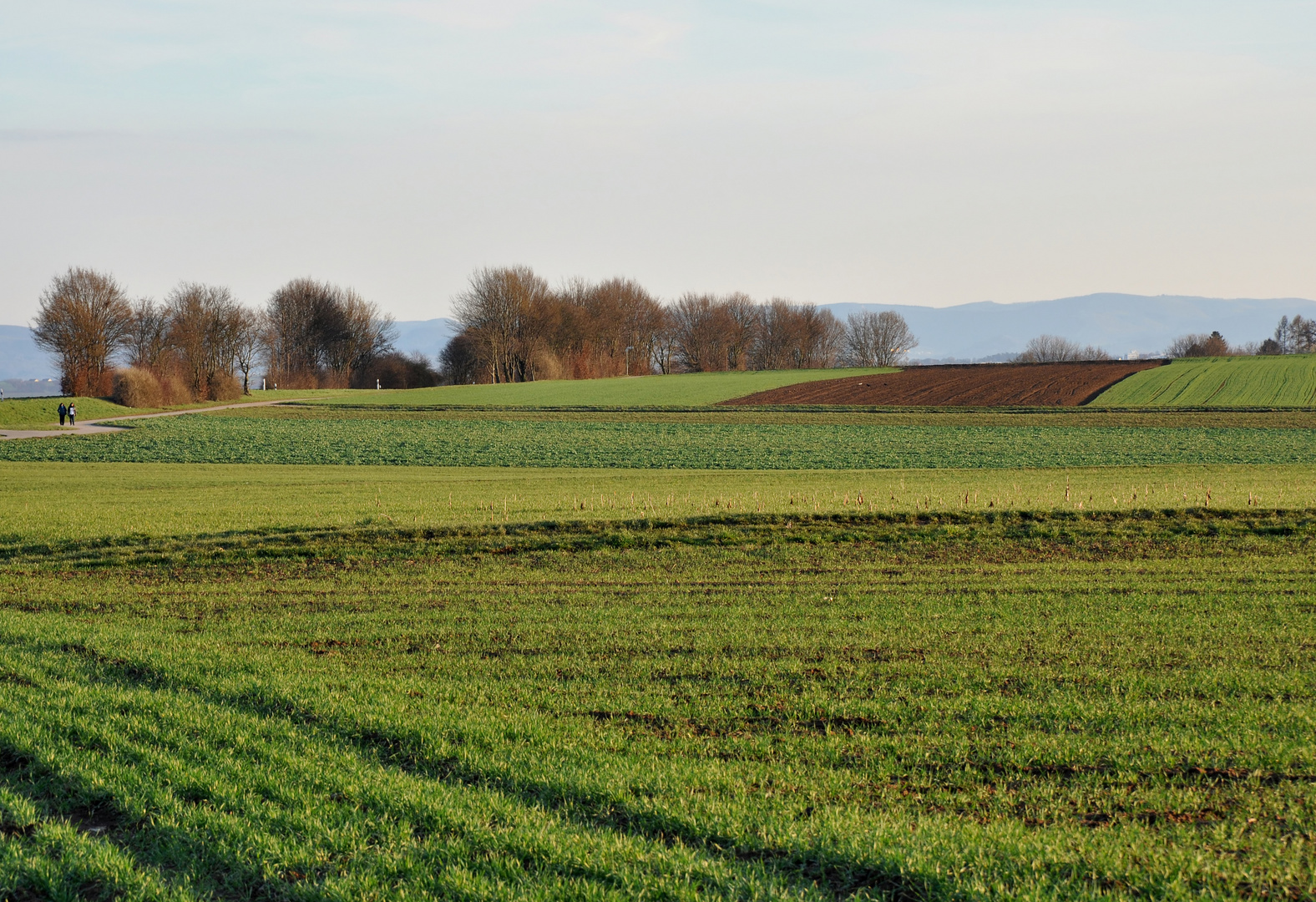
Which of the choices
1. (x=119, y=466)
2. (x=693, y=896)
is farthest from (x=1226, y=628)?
(x=119, y=466)

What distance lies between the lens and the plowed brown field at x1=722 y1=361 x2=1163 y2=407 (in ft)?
230

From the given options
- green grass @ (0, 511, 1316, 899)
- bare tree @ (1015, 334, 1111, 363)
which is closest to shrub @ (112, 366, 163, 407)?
green grass @ (0, 511, 1316, 899)

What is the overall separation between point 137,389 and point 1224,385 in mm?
86524

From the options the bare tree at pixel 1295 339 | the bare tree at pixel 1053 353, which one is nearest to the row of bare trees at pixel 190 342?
the bare tree at pixel 1053 353

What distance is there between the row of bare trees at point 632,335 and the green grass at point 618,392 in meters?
17.4

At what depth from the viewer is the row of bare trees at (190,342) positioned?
262ft

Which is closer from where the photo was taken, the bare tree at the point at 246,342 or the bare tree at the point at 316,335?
the bare tree at the point at 246,342

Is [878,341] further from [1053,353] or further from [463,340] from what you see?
[463,340]

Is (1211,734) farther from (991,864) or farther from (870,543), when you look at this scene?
(870,543)

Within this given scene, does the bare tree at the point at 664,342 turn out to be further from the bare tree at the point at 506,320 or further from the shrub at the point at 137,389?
the shrub at the point at 137,389

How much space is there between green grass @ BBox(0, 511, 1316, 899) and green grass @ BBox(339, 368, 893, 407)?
59.9 m

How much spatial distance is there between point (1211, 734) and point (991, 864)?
3434mm

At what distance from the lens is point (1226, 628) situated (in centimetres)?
1138

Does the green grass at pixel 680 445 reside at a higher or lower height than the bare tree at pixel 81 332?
lower
